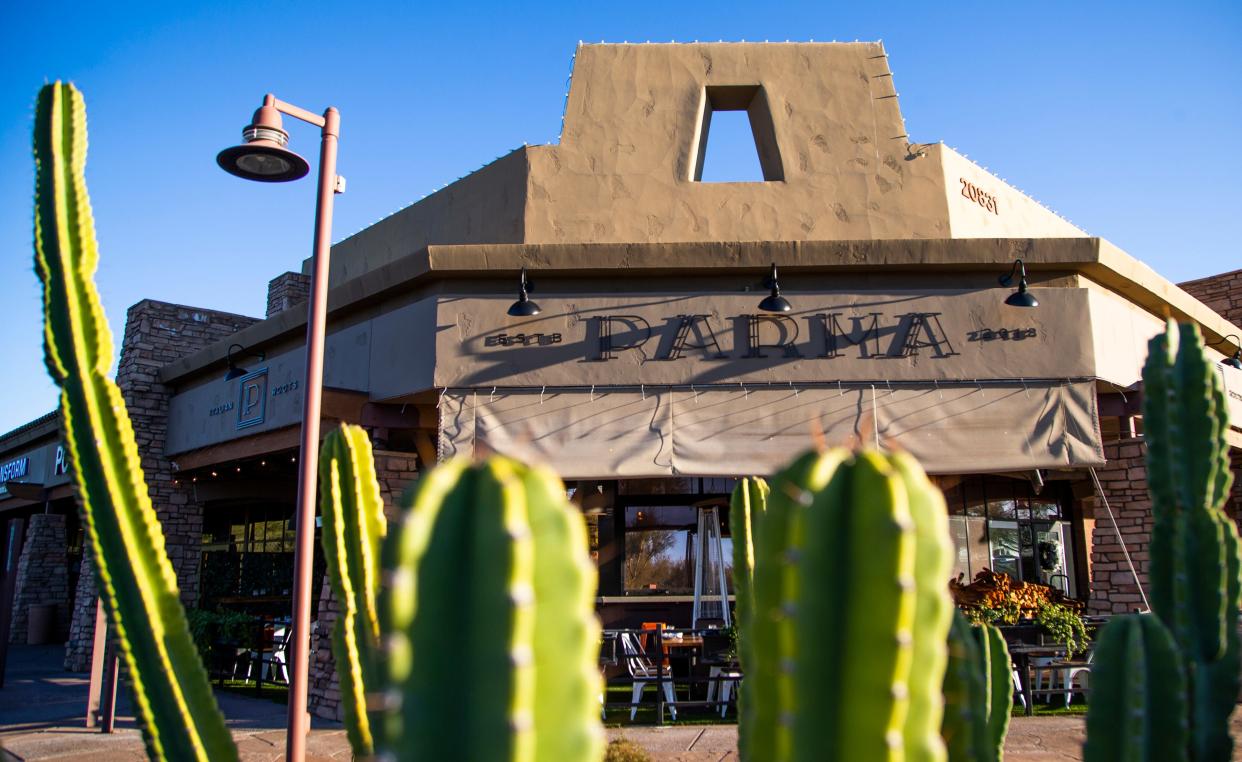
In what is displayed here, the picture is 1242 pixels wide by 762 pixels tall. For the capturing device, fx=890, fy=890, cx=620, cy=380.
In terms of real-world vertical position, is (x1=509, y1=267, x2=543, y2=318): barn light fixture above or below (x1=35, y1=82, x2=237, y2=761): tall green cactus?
above

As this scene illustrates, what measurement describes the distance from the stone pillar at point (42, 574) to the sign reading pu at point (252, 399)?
11292 millimetres

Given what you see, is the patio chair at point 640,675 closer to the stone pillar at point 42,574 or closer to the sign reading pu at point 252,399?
the sign reading pu at point 252,399

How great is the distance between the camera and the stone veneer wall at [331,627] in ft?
30.7

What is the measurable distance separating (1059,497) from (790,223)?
724 cm

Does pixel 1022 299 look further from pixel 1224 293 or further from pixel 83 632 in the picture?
pixel 83 632

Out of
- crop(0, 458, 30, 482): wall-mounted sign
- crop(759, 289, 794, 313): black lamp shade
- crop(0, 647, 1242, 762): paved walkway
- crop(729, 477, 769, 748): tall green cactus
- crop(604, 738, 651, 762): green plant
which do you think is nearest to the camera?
crop(729, 477, 769, 748): tall green cactus

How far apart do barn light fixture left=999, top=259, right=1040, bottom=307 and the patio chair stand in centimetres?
540

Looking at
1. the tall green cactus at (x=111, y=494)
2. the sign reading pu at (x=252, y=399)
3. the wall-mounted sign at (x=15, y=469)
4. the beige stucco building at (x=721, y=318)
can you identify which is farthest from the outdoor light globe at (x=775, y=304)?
the wall-mounted sign at (x=15, y=469)

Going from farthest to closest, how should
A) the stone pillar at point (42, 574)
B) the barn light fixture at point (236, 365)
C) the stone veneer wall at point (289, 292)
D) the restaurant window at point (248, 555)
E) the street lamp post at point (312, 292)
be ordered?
the stone pillar at point (42, 574), the stone veneer wall at point (289, 292), the restaurant window at point (248, 555), the barn light fixture at point (236, 365), the street lamp post at point (312, 292)

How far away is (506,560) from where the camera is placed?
1.50 meters

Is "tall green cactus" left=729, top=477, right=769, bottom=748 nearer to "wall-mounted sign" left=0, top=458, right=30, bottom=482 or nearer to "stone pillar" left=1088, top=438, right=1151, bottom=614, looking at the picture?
"stone pillar" left=1088, top=438, right=1151, bottom=614

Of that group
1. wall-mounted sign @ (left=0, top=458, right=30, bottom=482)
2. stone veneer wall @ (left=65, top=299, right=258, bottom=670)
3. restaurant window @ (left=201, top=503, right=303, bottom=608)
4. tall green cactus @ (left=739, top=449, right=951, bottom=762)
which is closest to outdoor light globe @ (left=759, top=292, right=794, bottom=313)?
tall green cactus @ (left=739, top=449, right=951, bottom=762)

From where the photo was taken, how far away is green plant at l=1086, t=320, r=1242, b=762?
331 cm

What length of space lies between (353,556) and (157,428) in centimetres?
1301
